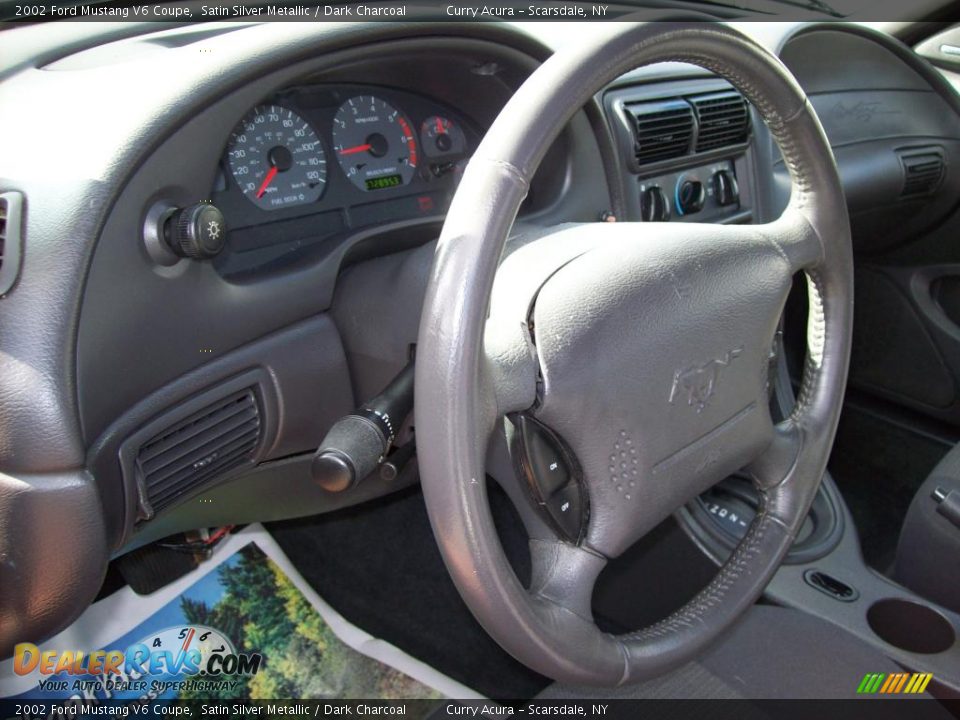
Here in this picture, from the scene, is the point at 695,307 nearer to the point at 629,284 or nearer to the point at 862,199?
the point at 629,284

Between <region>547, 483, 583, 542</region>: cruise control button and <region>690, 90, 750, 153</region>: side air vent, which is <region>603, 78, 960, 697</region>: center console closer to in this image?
<region>690, 90, 750, 153</region>: side air vent

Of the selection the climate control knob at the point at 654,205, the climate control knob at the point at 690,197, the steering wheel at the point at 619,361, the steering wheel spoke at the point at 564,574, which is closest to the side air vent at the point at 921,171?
the climate control knob at the point at 690,197

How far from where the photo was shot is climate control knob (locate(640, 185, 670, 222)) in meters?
1.53

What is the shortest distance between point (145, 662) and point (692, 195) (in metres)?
1.29

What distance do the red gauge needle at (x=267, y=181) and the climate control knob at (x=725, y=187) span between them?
0.92 metres

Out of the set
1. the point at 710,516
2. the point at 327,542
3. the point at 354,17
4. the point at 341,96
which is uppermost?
the point at 354,17

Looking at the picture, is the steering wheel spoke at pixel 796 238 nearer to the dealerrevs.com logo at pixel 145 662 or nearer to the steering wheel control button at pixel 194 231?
the steering wheel control button at pixel 194 231

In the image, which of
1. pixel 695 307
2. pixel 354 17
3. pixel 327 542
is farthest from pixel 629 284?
pixel 327 542

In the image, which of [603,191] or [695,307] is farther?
[603,191]

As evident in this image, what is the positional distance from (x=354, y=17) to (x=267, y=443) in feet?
1.81

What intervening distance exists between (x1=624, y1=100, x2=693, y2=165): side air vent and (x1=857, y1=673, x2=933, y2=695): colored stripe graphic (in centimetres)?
88

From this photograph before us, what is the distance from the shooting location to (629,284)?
2.86 ft

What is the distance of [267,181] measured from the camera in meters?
Result: 1.14

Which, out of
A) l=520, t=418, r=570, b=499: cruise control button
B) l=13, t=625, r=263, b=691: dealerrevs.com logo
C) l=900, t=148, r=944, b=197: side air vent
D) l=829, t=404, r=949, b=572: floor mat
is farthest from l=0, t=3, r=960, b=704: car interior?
l=900, t=148, r=944, b=197: side air vent
